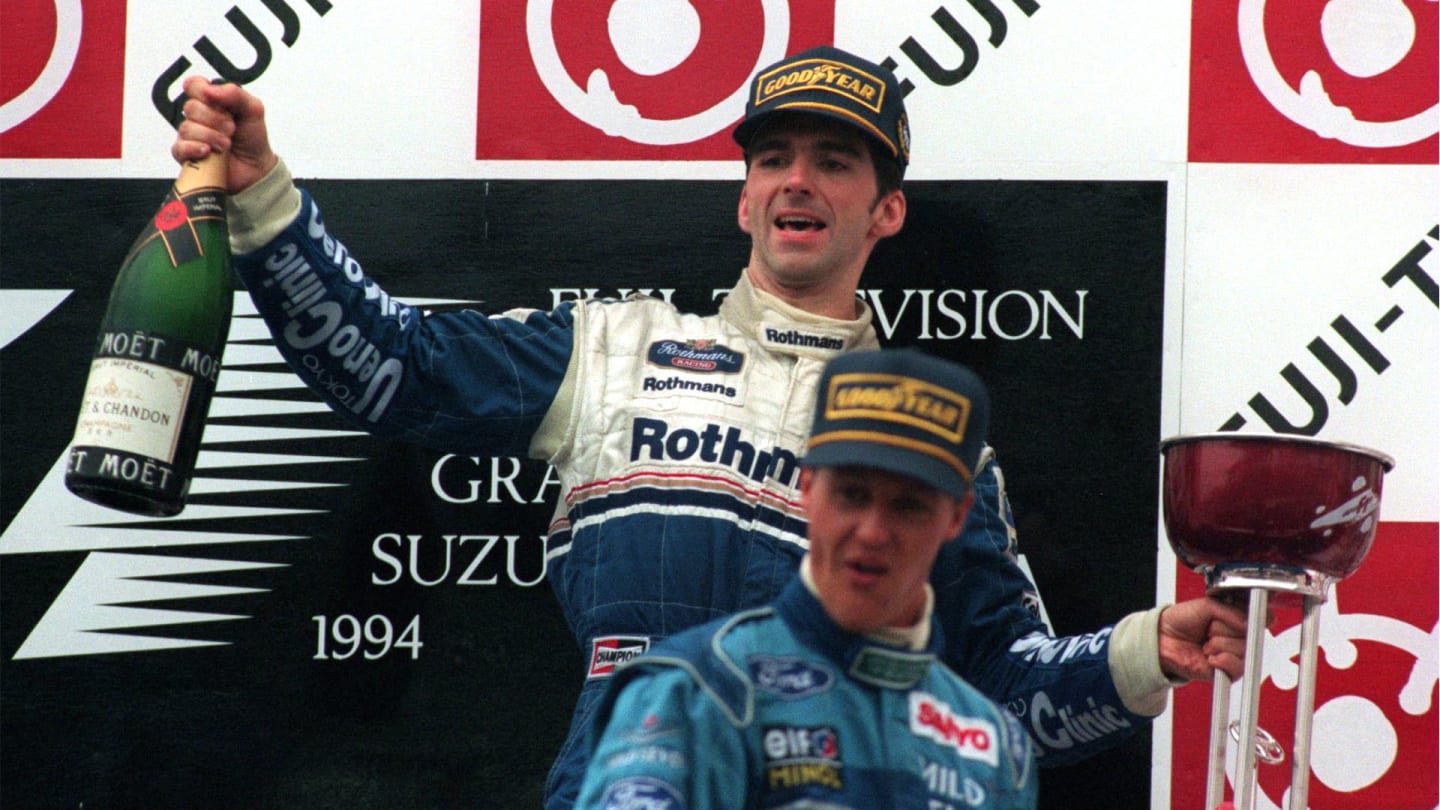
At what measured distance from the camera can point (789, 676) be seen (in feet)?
6.25

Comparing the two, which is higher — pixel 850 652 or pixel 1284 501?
pixel 1284 501

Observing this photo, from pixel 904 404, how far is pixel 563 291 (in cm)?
166

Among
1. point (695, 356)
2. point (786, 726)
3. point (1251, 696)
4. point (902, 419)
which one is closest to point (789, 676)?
point (786, 726)

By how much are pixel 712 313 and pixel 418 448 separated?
571 mm

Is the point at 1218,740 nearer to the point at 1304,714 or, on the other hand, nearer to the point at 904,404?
the point at 1304,714

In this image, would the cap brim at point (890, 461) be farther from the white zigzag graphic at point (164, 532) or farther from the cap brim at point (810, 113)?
the white zigzag graphic at point (164, 532)

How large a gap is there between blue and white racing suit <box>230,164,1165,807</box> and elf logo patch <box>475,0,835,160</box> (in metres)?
0.47

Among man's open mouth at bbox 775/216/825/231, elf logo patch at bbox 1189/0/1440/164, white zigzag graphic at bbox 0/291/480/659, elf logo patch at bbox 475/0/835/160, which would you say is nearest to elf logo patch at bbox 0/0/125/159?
white zigzag graphic at bbox 0/291/480/659

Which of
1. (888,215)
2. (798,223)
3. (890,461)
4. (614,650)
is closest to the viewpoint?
(890,461)

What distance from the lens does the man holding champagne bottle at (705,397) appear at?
9.25 ft

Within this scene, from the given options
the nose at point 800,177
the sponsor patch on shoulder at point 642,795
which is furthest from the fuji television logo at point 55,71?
the sponsor patch on shoulder at point 642,795

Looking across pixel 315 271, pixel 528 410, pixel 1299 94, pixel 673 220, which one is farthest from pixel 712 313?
pixel 1299 94

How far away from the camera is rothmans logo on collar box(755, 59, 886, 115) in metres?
3.06

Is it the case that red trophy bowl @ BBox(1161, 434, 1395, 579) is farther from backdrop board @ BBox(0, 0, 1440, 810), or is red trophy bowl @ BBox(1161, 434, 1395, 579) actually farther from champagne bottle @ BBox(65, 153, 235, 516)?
champagne bottle @ BBox(65, 153, 235, 516)
